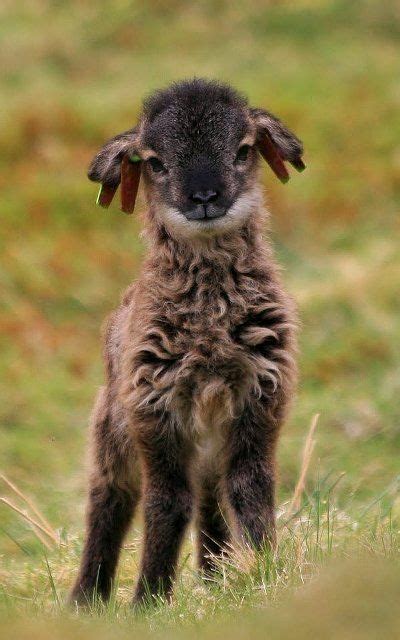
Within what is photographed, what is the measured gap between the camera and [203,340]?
7.59 meters

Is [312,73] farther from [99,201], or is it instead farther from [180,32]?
[99,201]

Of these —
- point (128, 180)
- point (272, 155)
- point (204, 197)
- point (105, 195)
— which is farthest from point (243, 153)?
point (105, 195)

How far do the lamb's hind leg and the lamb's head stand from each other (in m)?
1.38

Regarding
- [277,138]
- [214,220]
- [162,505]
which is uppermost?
[277,138]

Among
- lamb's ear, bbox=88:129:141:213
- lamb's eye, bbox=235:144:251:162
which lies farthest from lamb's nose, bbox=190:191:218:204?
lamb's ear, bbox=88:129:141:213

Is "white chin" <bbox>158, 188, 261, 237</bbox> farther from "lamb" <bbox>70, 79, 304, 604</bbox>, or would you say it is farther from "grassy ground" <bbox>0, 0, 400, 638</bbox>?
"grassy ground" <bbox>0, 0, 400, 638</bbox>

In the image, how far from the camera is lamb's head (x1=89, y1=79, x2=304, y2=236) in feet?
24.8

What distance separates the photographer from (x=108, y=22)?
24.5 metres

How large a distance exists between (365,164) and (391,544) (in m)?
13.2

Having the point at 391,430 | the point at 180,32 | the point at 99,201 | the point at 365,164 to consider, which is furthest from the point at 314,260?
the point at 99,201

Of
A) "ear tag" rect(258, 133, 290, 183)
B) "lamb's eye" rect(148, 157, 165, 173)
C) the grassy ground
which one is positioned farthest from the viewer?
"ear tag" rect(258, 133, 290, 183)

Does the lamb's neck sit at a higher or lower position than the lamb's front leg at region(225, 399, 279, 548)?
higher

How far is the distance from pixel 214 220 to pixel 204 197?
0.14m

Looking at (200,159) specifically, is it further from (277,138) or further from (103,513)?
(103,513)
